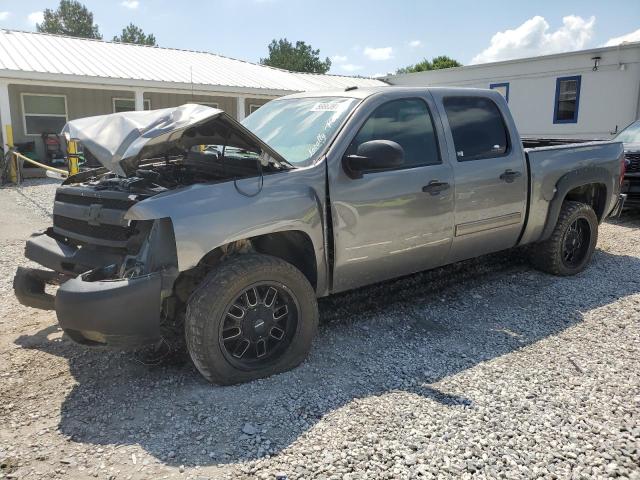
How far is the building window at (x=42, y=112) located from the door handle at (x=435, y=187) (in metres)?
16.6

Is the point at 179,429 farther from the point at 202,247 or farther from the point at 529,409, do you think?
the point at 529,409

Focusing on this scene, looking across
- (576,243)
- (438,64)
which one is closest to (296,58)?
(438,64)

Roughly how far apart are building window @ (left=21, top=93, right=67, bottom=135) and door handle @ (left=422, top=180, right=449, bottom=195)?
54.5ft

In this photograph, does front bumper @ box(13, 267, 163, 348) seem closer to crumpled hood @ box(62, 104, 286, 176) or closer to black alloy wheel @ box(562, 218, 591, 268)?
crumpled hood @ box(62, 104, 286, 176)

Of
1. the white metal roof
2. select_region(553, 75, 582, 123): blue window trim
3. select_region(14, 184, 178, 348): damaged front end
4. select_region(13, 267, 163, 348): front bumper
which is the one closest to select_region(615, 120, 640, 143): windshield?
select_region(553, 75, 582, 123): blue window trim

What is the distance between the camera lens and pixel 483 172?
4492 millimetres

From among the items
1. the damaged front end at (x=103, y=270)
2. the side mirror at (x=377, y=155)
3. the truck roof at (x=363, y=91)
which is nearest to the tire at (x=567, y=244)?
the truck roof at (x=363, y=91)

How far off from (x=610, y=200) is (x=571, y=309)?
1926 millimetres

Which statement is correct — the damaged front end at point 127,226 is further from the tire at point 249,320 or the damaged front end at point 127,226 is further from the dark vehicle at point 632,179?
the dark vehicle at point 632,179

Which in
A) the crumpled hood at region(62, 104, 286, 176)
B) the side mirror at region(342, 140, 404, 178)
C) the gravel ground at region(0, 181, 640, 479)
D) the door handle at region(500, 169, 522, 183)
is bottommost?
the gravel ground at region(0, 181, 640, 479)

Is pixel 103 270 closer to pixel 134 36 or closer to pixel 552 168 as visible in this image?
pixel 552 168

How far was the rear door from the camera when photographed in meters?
4.39

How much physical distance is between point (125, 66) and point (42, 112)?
3.25m

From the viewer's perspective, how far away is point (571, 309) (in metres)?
4.76
